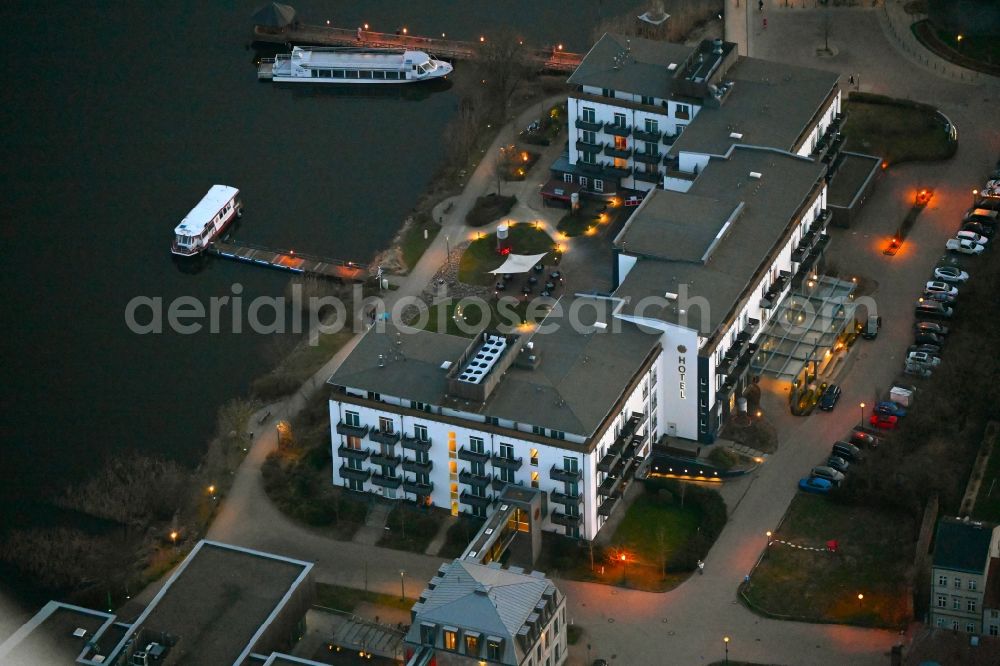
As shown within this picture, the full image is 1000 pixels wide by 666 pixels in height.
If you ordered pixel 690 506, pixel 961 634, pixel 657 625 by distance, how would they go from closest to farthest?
pixel 961 634 → pixel 657 625 → pixel 690 506

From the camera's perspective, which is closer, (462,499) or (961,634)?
(961,634)

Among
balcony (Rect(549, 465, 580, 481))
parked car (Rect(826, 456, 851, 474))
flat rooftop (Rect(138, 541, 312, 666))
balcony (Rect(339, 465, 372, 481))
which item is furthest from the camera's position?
balcony (Rect(339, 465, 372, 481))

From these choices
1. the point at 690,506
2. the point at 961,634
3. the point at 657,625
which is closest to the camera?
the point at 961,634

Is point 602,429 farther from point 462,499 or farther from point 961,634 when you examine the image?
point 961,634

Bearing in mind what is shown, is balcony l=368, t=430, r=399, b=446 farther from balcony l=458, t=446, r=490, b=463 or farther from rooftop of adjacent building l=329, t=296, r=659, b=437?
balcony l=458, t=446, r=490, b=463

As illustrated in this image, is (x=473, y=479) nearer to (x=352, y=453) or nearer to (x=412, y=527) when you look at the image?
(x=412, y=527)

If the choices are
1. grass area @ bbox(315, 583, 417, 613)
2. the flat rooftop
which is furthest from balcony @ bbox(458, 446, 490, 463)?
the flat rooftop

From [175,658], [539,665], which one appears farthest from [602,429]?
[175,658]


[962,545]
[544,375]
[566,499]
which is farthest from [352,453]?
[962,545]
